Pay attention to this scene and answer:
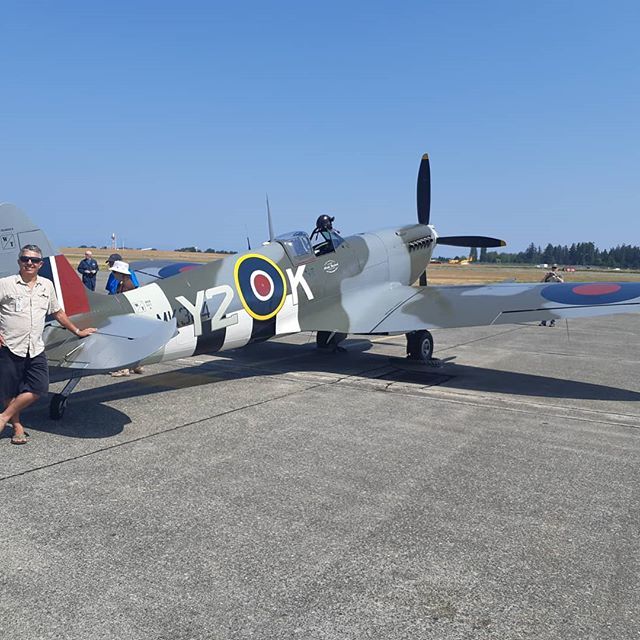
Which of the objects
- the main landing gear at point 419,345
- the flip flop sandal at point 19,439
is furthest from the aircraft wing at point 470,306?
the flip flop sandal at point 19,439

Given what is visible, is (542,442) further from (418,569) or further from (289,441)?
(418,569)

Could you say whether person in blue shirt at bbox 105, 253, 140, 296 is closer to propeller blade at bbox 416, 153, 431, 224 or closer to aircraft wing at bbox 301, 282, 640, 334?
aircraft wing at bbox 301, 282, 640, 334

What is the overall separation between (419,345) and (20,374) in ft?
22.7

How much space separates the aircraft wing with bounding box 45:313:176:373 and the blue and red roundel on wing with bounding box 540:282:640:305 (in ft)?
21.2

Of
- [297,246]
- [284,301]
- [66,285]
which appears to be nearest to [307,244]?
[297,246]

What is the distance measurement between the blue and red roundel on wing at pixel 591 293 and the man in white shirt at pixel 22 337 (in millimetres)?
7540

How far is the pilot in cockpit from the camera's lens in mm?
10961

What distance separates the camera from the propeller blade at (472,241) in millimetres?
14852

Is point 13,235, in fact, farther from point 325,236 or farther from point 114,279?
point 325,236

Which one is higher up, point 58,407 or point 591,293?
point 591,293

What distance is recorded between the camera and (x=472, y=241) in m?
15.1

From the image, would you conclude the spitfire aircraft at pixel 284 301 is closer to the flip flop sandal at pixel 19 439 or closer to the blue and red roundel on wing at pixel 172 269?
the flip flop sandal at pixel 19 439

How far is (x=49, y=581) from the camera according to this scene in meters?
3.30

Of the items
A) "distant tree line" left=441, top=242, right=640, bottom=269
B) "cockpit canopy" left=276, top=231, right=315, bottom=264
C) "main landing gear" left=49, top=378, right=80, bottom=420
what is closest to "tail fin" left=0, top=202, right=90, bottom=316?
"main landing gear" left=49, top=378, right=80, bottom=420
